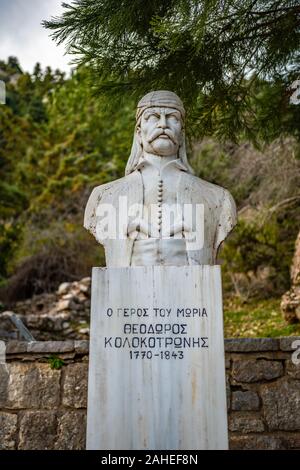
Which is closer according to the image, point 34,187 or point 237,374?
point 237,374

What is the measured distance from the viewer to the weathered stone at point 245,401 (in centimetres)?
479

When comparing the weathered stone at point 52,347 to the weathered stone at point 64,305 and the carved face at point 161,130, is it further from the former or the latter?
the weathered stone at point 64,305

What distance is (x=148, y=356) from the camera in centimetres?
322

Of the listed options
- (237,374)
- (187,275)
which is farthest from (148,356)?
(237,374)

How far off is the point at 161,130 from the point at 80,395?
2.33m

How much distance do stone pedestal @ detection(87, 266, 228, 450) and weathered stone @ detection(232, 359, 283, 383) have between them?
1782 mm

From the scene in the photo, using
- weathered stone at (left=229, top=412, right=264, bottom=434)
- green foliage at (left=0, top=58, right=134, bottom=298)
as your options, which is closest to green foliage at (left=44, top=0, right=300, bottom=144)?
weathered stone at (left=229, top=412, right=264, bottom=434)

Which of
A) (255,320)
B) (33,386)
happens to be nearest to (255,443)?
(33,386)

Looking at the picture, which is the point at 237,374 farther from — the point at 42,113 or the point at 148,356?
the point at 42,113

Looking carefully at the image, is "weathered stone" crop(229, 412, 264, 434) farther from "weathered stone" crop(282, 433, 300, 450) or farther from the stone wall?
"weathered stone" crop(282, 433, 300, 450)

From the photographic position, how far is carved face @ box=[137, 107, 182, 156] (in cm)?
395

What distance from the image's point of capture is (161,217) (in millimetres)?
3756

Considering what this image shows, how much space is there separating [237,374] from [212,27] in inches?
113
